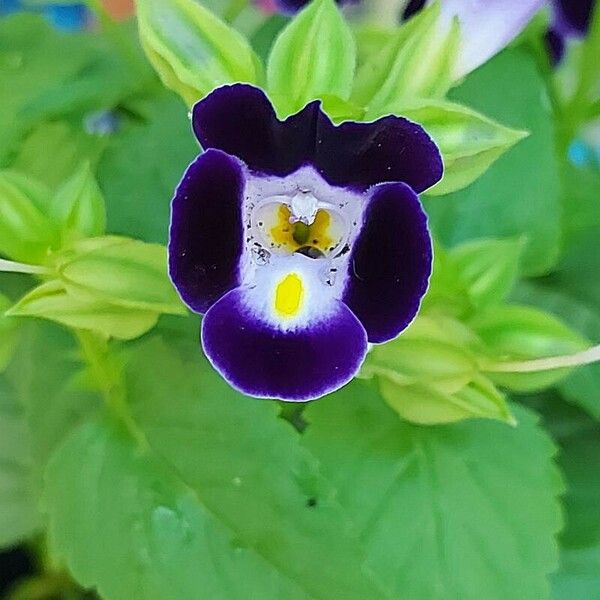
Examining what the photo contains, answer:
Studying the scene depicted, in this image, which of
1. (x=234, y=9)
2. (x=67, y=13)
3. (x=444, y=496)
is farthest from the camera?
(x=67, y=13)

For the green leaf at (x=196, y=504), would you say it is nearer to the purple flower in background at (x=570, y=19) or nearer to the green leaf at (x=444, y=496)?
the green leaf at (x=444, y=496)

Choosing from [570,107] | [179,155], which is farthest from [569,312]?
[179,155]

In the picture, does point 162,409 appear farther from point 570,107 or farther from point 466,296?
point 570,107

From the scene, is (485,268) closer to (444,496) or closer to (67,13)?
(444,496)

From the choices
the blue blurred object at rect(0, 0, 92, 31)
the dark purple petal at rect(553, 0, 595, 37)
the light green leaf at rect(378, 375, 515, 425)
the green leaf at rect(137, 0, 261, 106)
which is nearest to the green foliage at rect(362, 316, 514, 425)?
the light green leaf at rect(378, 375, 515, 425)

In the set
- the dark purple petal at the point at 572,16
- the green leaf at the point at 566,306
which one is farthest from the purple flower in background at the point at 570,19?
the green leaf at the point at 566,306

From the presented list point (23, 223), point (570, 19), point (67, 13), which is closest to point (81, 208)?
point (23, 223)
